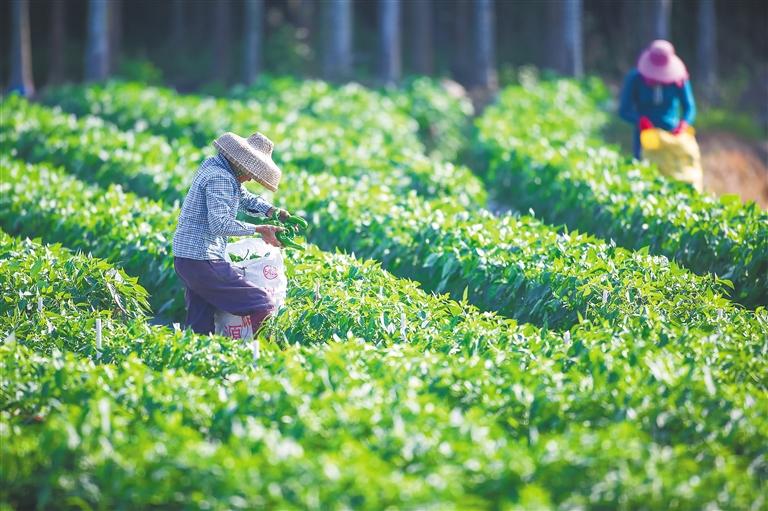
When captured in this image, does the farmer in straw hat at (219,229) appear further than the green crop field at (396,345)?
Result: Yes

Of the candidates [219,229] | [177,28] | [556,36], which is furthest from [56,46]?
[219,229]

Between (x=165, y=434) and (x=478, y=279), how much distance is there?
12.0 ft

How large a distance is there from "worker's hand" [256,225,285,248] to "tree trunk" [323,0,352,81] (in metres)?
12.6

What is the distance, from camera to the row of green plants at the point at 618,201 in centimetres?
915

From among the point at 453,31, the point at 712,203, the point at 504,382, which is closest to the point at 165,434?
the point at 504,382

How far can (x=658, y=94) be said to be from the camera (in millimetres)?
11891

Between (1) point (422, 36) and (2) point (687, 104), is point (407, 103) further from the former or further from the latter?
(1) point (422, 36)

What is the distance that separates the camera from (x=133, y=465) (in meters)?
5.07

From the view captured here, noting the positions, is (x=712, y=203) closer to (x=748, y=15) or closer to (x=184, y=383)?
(x=184, y=383)

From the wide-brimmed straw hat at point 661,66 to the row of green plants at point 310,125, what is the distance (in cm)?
201

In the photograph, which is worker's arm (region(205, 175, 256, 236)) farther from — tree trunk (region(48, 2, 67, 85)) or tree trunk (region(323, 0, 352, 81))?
tree trunk (region(48, 2, 67, 85))

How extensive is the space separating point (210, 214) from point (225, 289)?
49 centimetres

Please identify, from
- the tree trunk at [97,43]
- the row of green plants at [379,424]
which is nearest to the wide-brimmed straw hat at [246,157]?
the row of green plants at [379,424]

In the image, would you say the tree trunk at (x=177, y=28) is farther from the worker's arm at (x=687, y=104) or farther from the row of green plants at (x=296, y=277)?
the worker's arm at (x=687, y=104)
